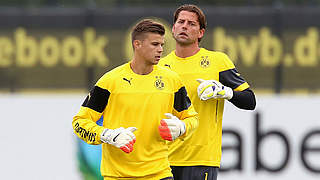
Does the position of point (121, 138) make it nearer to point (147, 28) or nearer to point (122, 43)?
point (147, 28)

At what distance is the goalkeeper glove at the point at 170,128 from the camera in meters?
5.52

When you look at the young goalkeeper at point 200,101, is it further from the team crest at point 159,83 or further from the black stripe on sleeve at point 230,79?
the team crest at point 159,83

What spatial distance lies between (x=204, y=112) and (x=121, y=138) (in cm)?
127

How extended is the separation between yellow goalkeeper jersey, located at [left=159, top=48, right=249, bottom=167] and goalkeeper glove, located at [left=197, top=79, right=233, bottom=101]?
0.27 m

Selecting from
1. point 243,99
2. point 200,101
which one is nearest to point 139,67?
point 200,101

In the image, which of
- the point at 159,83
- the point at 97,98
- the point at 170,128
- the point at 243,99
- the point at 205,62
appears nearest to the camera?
the point at 170,128

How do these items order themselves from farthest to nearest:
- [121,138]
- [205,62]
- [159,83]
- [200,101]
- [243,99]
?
[205,62], [200,101], [243,99], [159,83], [121,138]

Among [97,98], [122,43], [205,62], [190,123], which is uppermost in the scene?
[122,43]

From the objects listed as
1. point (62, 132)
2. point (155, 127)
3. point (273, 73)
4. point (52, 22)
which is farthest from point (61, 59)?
point (155, 127)

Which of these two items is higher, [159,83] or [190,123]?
[159,83]

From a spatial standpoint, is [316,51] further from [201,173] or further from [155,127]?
[155,127]

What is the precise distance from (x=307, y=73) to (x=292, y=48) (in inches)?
16.5

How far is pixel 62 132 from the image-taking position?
35.3 ft

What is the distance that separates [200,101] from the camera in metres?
6.46
